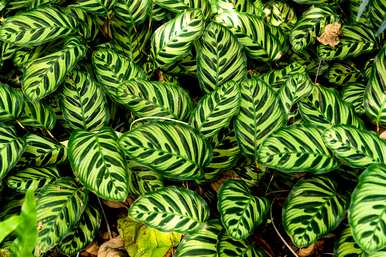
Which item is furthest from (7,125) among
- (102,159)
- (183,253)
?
(183,253)

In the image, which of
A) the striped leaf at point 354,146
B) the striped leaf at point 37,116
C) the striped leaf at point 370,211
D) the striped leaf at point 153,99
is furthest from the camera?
→ the striped leaf at point 37,116

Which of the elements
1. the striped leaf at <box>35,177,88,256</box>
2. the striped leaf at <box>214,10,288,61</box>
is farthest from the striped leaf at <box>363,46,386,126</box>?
the striped leaf at <box>35,177,88,256</box>

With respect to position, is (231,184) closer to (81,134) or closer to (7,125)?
(81,134)

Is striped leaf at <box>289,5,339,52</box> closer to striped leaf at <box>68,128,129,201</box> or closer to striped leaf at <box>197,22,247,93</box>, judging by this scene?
striped leaf at <box>197,22,247,93</box>

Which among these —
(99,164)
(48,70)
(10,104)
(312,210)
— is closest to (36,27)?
(48,70)

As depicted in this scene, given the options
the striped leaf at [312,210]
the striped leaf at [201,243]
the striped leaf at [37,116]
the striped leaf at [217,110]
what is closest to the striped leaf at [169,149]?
the striped leaf at [217,110]

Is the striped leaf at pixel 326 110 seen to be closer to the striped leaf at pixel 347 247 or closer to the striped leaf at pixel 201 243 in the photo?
the striped leaf at pixel 347 247
